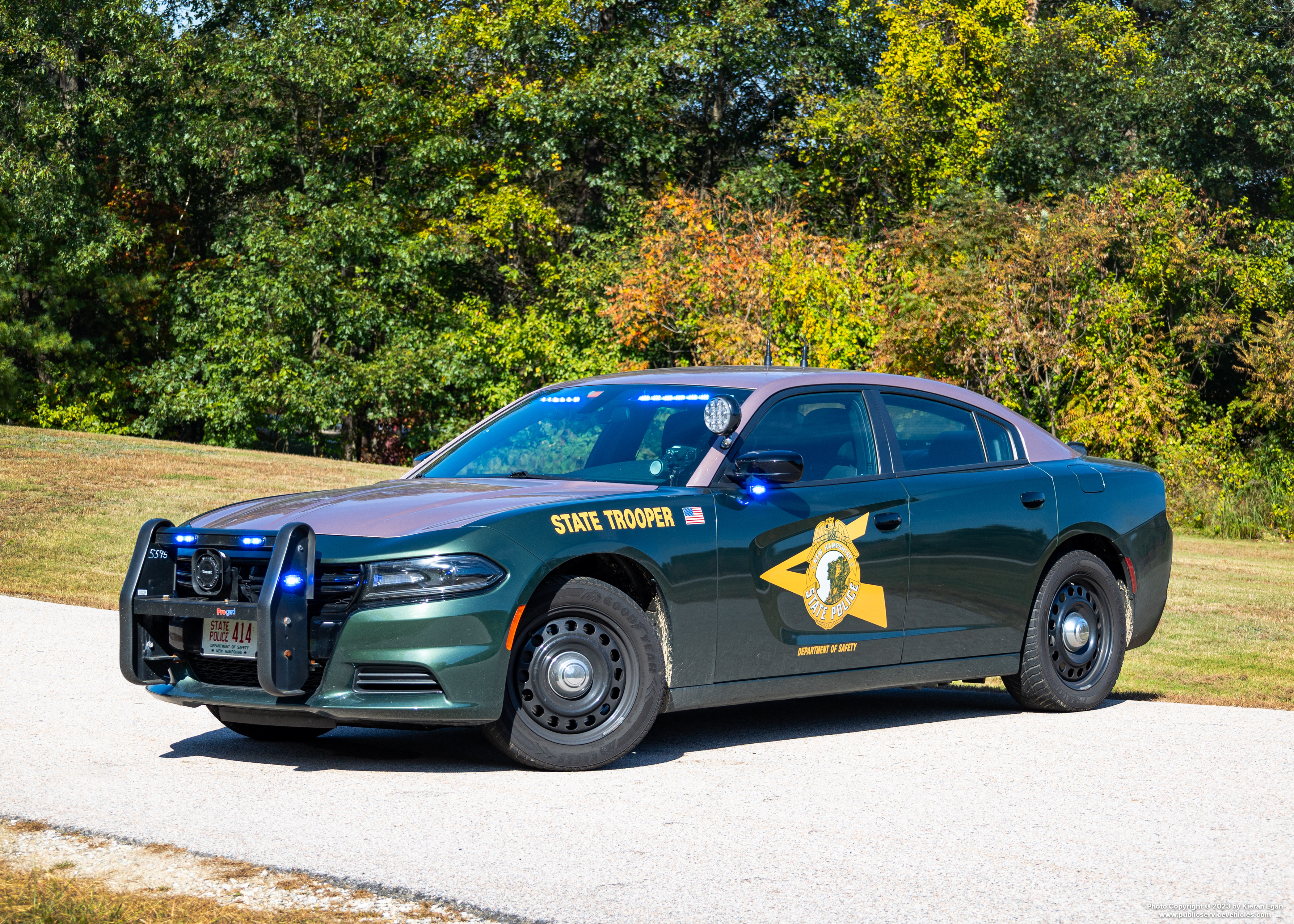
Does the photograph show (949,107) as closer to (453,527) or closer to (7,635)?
(7,635)

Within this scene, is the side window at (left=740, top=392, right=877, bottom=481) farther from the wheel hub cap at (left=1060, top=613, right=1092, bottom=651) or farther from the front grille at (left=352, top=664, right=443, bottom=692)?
the front grille at (left=352, top=664, right=443, bottom=692)

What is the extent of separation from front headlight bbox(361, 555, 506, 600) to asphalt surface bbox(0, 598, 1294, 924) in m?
0.74

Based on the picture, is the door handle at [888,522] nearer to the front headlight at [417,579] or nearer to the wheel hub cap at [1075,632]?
the wheel hub cap at [1075,632]

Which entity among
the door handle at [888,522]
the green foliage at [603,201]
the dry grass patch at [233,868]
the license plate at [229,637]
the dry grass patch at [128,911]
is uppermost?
the green foliage at [603,201]

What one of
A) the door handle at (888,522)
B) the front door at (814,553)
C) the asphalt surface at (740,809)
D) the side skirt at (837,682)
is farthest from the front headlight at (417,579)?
the door handle at (888,522)

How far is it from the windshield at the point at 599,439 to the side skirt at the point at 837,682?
0.92 meters

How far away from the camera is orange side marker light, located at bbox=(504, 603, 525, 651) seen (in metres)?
5.77

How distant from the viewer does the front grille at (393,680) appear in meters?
5.65

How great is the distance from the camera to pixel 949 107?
35969mm

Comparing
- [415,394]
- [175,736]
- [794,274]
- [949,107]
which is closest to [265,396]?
[415,394]

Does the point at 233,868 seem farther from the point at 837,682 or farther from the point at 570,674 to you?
the point at 837,682

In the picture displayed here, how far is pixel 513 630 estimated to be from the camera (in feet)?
19.0

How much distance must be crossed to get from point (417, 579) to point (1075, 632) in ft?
12.5

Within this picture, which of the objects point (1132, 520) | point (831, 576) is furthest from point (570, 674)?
point (1132, 520)
